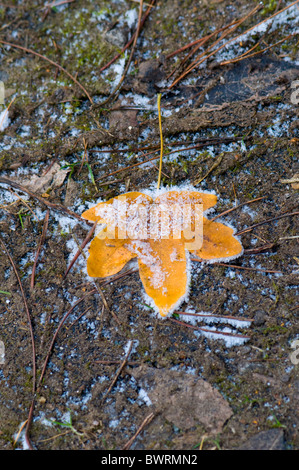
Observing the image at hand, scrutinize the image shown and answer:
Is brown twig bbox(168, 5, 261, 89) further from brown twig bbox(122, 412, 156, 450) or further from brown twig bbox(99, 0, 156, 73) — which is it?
brown twig bbox(122, 412, 156, 450)

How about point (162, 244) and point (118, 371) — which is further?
point (162, 244)

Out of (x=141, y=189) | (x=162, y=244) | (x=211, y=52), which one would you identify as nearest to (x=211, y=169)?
(x=141, y=189)

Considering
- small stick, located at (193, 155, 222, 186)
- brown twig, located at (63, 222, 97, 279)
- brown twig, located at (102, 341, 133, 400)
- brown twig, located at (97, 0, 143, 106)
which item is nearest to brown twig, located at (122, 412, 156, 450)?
brown twig, located at (102, 341, 133, 400)

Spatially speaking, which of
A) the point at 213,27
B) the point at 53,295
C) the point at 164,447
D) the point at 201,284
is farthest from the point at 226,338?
the point at 213,27

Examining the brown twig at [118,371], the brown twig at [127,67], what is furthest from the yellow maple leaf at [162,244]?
the brown twig at [127,67]

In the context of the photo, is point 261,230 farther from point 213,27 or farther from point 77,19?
point 77,19

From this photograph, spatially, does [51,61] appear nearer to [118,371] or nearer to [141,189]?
[141,189]
